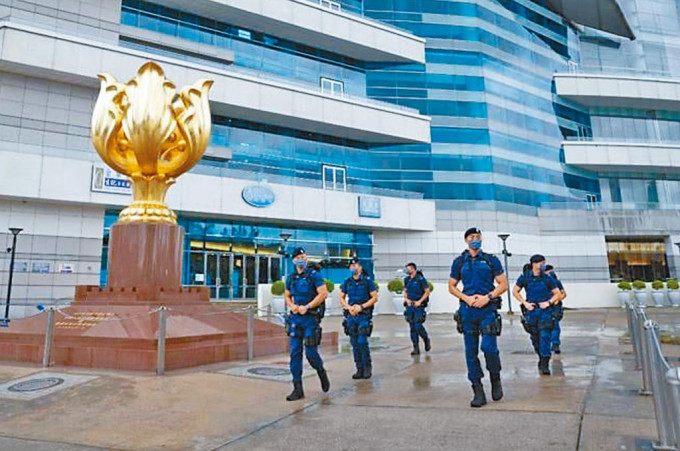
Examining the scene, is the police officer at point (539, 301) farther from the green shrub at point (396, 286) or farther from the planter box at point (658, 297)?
the planter box at point (658, 297)

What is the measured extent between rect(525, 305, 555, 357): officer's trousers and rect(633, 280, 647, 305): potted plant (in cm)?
2608

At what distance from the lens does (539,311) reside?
7.82 meters

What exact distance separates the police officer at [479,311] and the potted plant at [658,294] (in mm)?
29141

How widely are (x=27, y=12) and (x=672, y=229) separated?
41.3 m

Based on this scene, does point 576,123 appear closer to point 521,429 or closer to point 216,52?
point 216,52

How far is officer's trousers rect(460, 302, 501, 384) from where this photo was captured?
5422mm

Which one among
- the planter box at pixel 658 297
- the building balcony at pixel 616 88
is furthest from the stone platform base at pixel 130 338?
the building balcony at pixel 616 88

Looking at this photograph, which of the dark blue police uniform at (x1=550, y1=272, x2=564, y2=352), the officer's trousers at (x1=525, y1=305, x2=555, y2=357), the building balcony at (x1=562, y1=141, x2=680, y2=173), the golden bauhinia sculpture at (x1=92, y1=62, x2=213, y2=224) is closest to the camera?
the officer's trousers at (x1=525, y1=305, x2=555, y2=357)

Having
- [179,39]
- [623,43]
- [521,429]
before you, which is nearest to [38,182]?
[179,39]

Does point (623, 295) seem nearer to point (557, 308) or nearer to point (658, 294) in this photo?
point (658, 294)

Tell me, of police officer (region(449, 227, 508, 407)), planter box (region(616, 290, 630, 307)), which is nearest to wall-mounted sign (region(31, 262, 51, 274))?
police officer (region(449, 227, 508, 407))

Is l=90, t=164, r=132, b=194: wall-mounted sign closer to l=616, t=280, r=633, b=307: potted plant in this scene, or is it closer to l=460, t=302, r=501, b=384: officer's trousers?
l=460, t=302, r=501, b=384: officer's trousers

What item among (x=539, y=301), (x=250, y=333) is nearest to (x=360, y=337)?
(x=250, y=333)

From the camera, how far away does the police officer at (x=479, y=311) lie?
5396 mm
